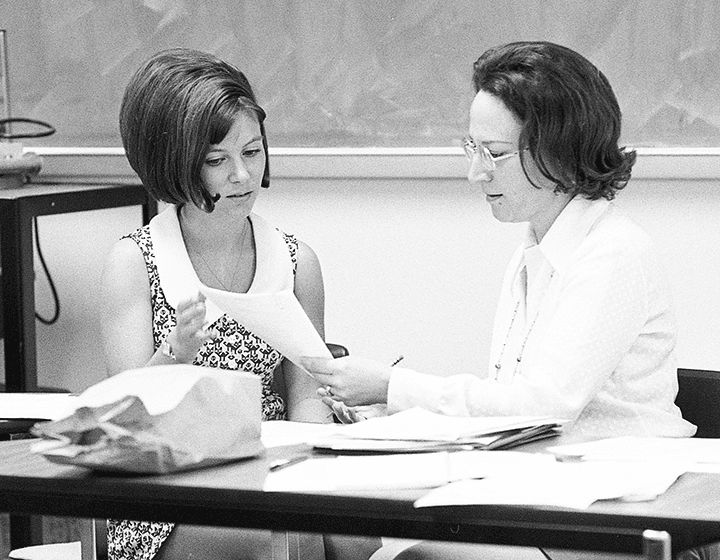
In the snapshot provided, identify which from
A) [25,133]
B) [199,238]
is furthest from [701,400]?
[25,133]

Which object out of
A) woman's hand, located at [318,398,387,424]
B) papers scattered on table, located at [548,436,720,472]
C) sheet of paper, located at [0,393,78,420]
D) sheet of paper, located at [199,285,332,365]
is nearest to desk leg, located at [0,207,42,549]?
sheet of paper, located at [0,393,78,420]

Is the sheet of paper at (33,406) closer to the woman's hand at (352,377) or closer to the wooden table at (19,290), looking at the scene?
the woman's hand at (352,377)

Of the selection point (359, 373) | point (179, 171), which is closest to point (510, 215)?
point (359, 373)

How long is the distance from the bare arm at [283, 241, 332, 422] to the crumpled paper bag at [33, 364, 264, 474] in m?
0.73

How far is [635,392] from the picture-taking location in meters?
1.88

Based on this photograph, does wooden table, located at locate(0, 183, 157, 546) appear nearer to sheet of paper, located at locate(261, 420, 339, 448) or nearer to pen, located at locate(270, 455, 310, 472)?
sheet of paper, located at locate(261, 420, 339, 448)

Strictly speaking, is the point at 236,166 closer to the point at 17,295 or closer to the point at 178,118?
the point at 178,118

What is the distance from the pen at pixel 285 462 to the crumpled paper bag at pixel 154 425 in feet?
0.17

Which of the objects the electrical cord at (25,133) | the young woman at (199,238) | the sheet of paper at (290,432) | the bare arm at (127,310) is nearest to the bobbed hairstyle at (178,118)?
the young woman at (199,238)

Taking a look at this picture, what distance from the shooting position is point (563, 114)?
195 centimetres

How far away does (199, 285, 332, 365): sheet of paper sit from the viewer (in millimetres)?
1657

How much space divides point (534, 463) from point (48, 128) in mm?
2119

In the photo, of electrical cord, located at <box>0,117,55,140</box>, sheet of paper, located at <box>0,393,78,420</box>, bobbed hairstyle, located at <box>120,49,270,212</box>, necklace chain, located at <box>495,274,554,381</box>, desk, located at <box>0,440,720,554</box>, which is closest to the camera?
desk, located at <box>0,440,720,554</box>

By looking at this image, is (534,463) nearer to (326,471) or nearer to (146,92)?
(326,471)
